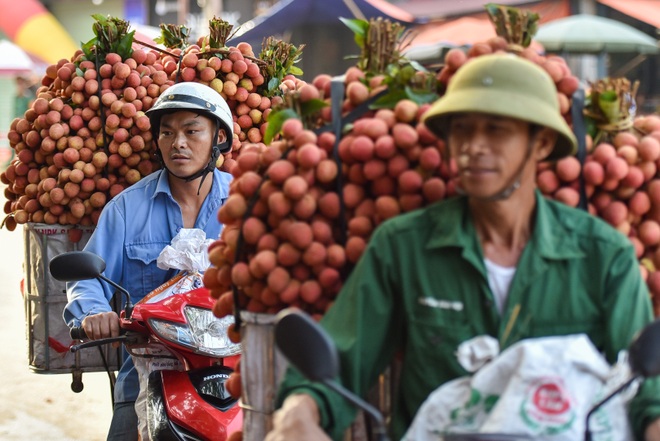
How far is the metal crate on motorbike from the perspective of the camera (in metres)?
5.04

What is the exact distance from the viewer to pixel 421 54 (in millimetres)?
13211

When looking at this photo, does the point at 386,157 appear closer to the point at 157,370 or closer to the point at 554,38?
the point at 157,370

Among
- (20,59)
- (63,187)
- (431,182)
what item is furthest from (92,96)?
(20,59)

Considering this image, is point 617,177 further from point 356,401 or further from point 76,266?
point 76,266

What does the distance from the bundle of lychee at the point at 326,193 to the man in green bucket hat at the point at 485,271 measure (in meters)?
0.17

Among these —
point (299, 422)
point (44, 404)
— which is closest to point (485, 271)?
point (299, 422)

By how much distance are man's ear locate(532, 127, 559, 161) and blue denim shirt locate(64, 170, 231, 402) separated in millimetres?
2274

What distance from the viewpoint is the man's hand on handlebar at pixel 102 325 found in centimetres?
405

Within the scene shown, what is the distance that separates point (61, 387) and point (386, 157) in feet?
18.4

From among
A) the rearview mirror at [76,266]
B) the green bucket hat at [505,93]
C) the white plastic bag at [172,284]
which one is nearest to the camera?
the green bucket hat at [505,93]

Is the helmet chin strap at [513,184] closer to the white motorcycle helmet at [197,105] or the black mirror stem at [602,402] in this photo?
the black mirror stem at [602,402]

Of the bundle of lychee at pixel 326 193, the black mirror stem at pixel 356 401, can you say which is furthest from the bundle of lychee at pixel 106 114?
the black mirror stem at pixel 356 401

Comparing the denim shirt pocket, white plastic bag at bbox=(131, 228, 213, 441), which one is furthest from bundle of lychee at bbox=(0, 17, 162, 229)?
white plastic bag at bbox=(131, 228, 213, 441)

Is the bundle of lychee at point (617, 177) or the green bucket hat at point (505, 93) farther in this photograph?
the bundle of lychee at point (617, 177)
